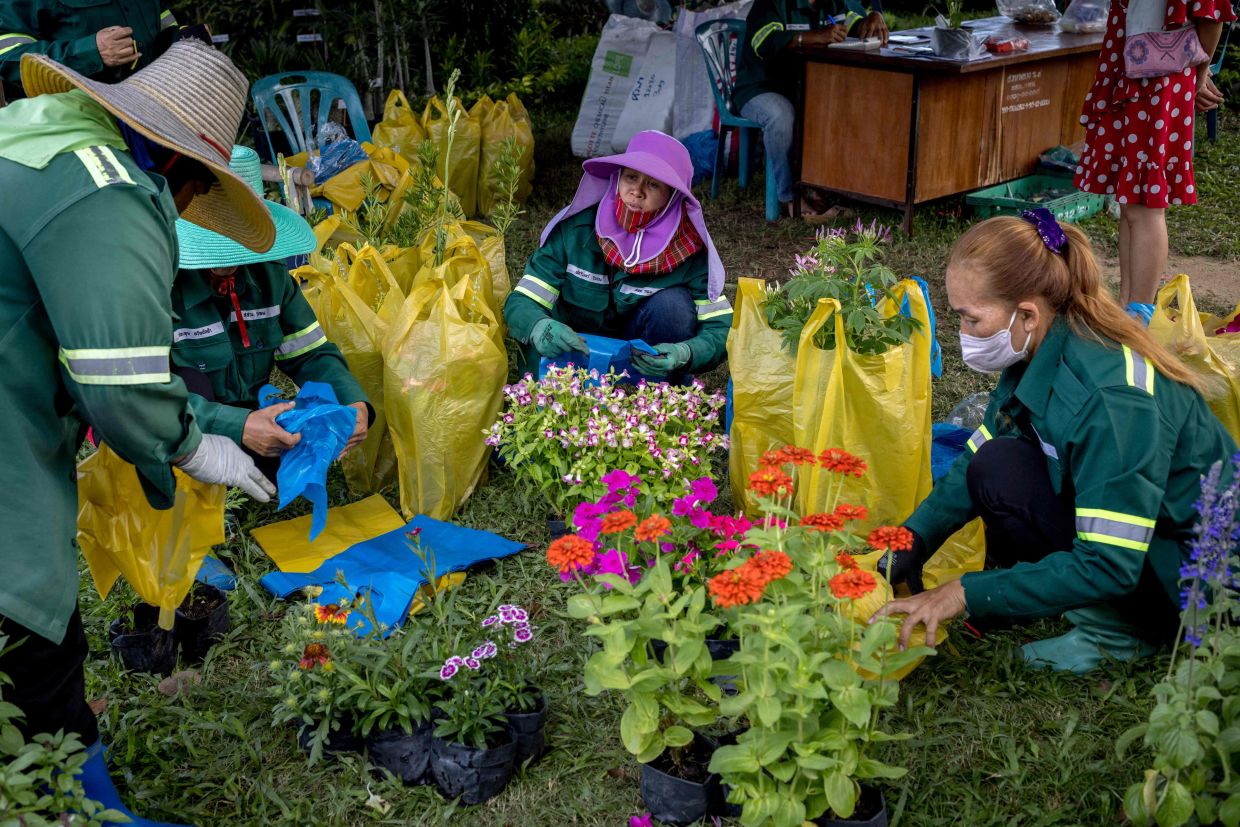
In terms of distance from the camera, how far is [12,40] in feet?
12.5

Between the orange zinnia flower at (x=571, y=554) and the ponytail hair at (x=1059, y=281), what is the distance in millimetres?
1042

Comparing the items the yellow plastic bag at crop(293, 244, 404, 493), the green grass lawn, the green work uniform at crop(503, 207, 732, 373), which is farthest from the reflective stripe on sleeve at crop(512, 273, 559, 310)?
the green grass lawn

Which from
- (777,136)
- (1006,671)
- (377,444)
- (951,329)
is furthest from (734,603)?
(777,136)

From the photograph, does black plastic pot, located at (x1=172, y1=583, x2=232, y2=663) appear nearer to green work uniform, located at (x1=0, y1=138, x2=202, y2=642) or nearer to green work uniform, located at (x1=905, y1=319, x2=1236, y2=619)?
green work uniform, located at (x1=0, y1=138, x2=202, y2=642)

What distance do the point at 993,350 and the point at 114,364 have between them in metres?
1.66

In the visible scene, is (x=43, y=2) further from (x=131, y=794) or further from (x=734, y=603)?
(x=734, y=603)

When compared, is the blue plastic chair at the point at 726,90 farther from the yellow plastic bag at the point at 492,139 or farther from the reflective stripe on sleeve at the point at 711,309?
the reflective stripe on sleeve at the point at 711,309

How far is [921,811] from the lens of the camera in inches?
81.8

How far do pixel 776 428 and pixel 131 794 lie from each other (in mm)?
1757

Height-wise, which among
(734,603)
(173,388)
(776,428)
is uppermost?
(173,388)

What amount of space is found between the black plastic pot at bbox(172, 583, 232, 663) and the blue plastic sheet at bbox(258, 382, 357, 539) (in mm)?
336

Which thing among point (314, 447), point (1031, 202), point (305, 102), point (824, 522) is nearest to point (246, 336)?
point (314, 447)

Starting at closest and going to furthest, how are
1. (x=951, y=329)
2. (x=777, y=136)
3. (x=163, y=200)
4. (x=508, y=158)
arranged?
(x=163, y=200) < (x=508, y=158) < (x=951, y=329) < (x=777, y=136)

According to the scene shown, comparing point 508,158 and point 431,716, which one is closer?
point 431,716
